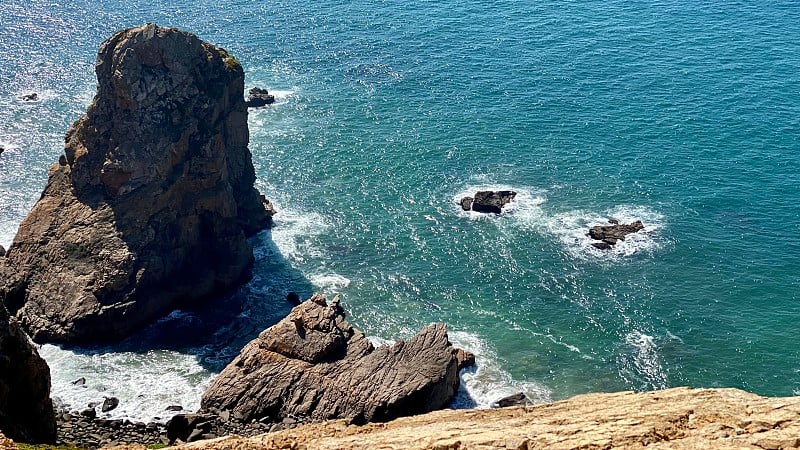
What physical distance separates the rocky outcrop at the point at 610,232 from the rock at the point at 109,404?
5437cm

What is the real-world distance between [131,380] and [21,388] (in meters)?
20.8

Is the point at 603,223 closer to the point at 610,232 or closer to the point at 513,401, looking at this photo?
the point at 610,232

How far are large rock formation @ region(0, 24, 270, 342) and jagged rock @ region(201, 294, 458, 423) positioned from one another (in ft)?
53.3

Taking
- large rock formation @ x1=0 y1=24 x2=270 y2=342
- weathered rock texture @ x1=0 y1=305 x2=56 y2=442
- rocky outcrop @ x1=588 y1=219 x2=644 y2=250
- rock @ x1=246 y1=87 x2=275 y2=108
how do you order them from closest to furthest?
weathered rock texture @ x1=0 y1=305 x2=56 y2=442 → large rock formation @ x1=0 y1=24 x2=270 y2=342 → rocky outcrop @ x1=588 y1=219 x2=644 y2=250 → rock @ x1=246 y1=87 x2=275 y2=108

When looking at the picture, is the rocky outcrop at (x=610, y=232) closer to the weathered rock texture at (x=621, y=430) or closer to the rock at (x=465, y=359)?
the rock at (x=465, y=359)

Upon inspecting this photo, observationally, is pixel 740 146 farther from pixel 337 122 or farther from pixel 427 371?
pixel 427 371

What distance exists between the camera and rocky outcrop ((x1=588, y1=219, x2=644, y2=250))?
9519cm

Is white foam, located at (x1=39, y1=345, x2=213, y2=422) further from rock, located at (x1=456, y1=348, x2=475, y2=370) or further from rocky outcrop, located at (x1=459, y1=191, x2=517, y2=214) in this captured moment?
rocky outcrop, located at (x1=459, y1=191, x2=517, y2=214)

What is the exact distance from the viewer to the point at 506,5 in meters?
167

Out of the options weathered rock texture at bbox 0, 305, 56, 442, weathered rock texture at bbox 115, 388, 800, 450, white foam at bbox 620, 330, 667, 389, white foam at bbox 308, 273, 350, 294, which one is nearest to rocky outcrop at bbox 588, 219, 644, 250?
white foam at bbox 620, 330, 667, 389

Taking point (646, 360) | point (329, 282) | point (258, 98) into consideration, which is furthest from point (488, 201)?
point (258, 98)

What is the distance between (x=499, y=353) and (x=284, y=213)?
36399 millimetres

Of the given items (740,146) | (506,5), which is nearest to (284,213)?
(740,146)

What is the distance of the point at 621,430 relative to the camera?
3534 cm
